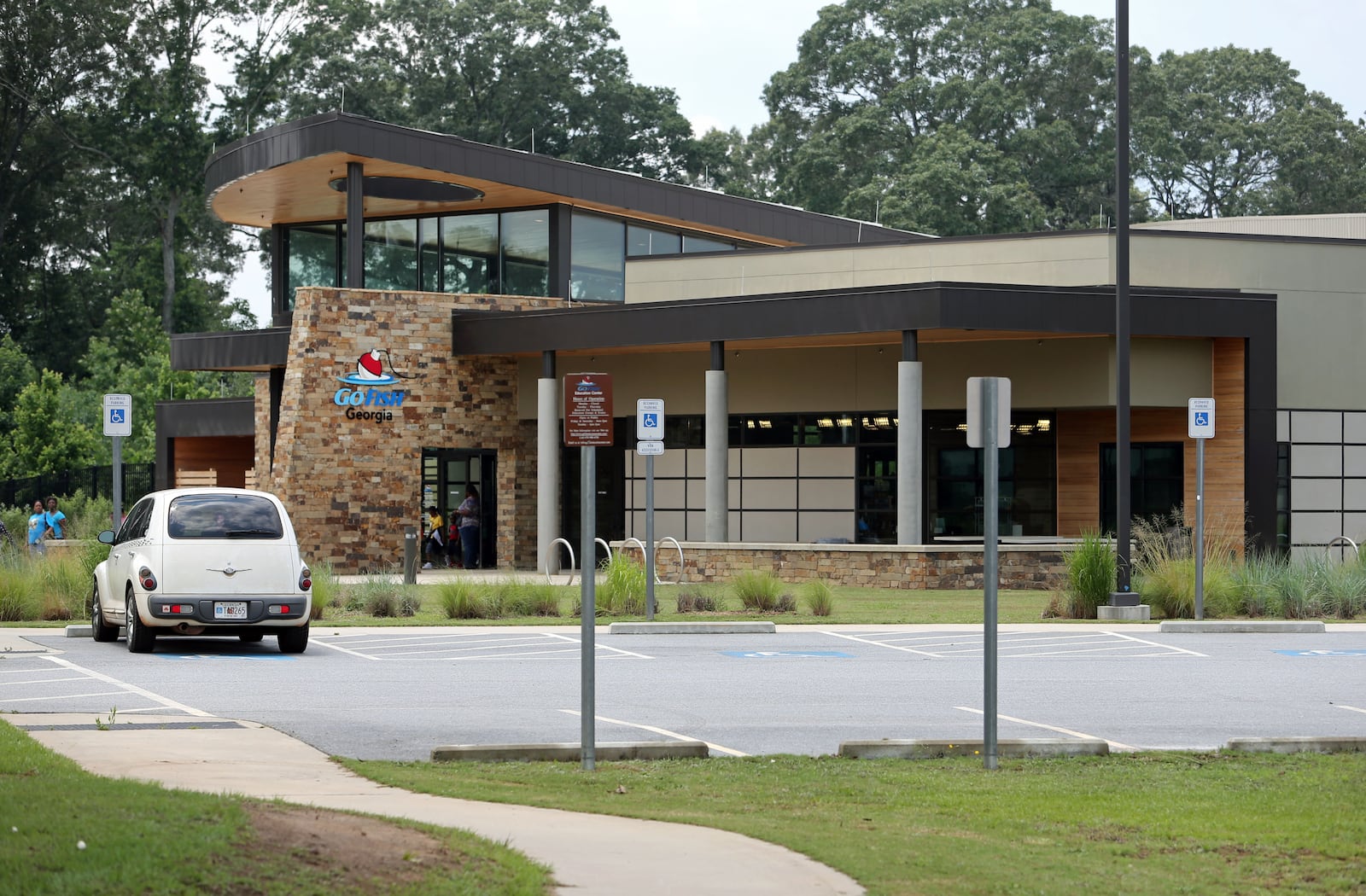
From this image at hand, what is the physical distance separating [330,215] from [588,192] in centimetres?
682

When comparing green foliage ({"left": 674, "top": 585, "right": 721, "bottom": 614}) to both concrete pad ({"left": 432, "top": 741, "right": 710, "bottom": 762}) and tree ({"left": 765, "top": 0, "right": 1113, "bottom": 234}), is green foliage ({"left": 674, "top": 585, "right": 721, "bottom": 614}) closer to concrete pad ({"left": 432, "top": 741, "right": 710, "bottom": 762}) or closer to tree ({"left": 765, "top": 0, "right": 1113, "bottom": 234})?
concrete pad ({"left": 432, "top": 741, "right": 710, "bottom": 762})

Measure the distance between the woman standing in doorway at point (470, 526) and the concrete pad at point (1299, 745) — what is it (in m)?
26.9

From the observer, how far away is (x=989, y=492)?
10.9 metres

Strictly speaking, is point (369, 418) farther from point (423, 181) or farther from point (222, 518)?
point (222, 518)

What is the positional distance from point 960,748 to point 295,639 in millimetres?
9633

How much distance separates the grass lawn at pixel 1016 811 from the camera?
7.75 metres

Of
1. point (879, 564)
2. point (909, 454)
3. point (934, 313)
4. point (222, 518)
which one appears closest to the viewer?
point (222, 518)

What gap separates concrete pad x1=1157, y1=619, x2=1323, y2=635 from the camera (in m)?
22.3

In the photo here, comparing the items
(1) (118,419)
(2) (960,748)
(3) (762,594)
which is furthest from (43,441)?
(2) (960,748)

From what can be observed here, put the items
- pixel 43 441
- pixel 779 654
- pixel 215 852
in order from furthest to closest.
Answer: pixel 43 441 → pixel 779 654 → pixel 215 852

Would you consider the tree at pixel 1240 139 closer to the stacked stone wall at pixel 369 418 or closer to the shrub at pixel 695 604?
the stacked stone wall at pixel 369 418

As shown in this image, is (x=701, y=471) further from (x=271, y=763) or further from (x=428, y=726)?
(x=271, y=763)

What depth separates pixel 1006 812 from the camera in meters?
9.38

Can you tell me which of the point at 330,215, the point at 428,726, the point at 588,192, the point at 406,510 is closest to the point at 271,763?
the point at 428,726
